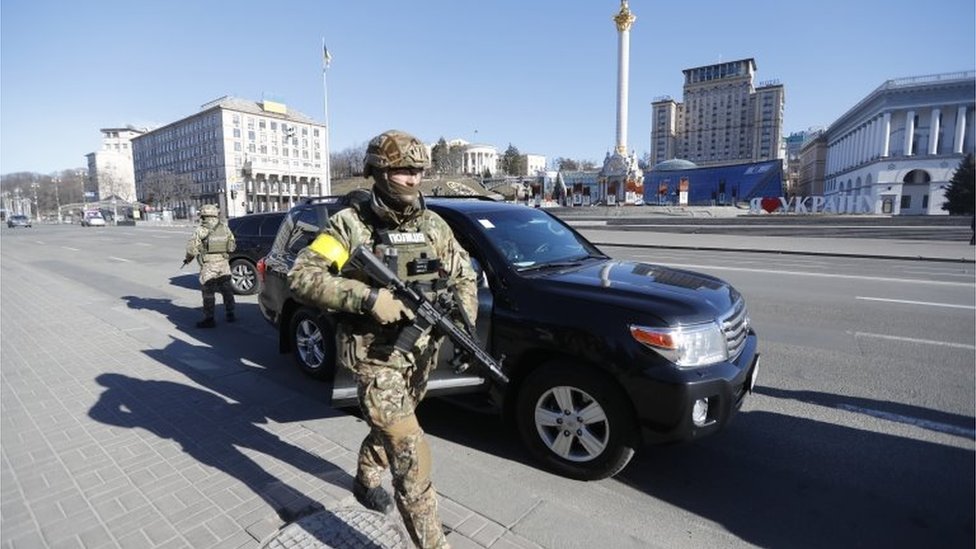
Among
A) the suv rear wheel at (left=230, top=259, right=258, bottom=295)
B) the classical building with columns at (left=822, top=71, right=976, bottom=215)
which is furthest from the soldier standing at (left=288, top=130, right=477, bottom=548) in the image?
the classical building with columns at (left=822, top=71, right=976, bottom=215)

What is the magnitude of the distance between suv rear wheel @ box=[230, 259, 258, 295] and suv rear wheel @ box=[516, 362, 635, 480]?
28.9ft

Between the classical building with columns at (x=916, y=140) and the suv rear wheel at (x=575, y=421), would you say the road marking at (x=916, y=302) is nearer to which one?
the suv rear wheel at (x=575, y=421)

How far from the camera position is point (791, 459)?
3521 millimetres

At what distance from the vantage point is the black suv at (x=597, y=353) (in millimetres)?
2926

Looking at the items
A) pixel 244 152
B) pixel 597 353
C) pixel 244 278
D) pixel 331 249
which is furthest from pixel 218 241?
pixel 244 152

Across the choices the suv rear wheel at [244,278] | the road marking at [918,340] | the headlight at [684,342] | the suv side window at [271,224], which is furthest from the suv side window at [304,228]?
the road marking at [918,340]

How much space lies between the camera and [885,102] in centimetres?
7919

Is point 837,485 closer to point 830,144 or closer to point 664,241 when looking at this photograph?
point 664,241

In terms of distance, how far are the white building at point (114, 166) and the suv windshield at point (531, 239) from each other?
128 m

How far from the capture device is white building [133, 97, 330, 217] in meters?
106

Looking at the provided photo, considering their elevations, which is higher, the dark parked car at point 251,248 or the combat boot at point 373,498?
the dark parked car at point 251,248

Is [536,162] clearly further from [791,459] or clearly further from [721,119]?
[791,459]

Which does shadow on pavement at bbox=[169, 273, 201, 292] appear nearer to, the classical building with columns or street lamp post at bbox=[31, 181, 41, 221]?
the classical building with columns

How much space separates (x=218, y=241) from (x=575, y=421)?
21.5ft
